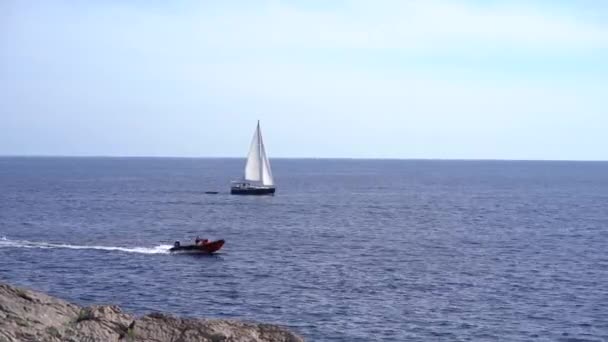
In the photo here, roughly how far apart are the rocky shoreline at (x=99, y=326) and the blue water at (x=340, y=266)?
18689 mm

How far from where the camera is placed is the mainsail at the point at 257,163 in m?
148

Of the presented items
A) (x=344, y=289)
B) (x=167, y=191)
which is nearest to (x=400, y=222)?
(x=344, y=289)

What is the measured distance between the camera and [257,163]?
150375 millimetres

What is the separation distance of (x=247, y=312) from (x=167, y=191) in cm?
12934

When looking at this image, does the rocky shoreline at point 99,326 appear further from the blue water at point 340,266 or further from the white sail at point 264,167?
the white sail at point 264,167

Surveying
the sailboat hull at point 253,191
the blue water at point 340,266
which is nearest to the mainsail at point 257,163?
the sailboat hull at point 253,191

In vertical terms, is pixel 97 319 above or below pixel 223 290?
above

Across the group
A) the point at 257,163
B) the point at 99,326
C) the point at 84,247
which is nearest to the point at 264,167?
the point at 257,163

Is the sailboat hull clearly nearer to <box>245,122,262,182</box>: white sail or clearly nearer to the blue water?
<box>245,122,262,182</box>: white sail

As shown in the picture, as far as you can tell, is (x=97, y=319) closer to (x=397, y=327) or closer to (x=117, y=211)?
(x=397, y=327)

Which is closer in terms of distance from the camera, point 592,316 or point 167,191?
point 592,316

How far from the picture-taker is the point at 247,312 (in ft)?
166

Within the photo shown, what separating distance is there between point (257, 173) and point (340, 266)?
278ft

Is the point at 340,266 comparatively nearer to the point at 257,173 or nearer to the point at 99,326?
the point at 99,326
